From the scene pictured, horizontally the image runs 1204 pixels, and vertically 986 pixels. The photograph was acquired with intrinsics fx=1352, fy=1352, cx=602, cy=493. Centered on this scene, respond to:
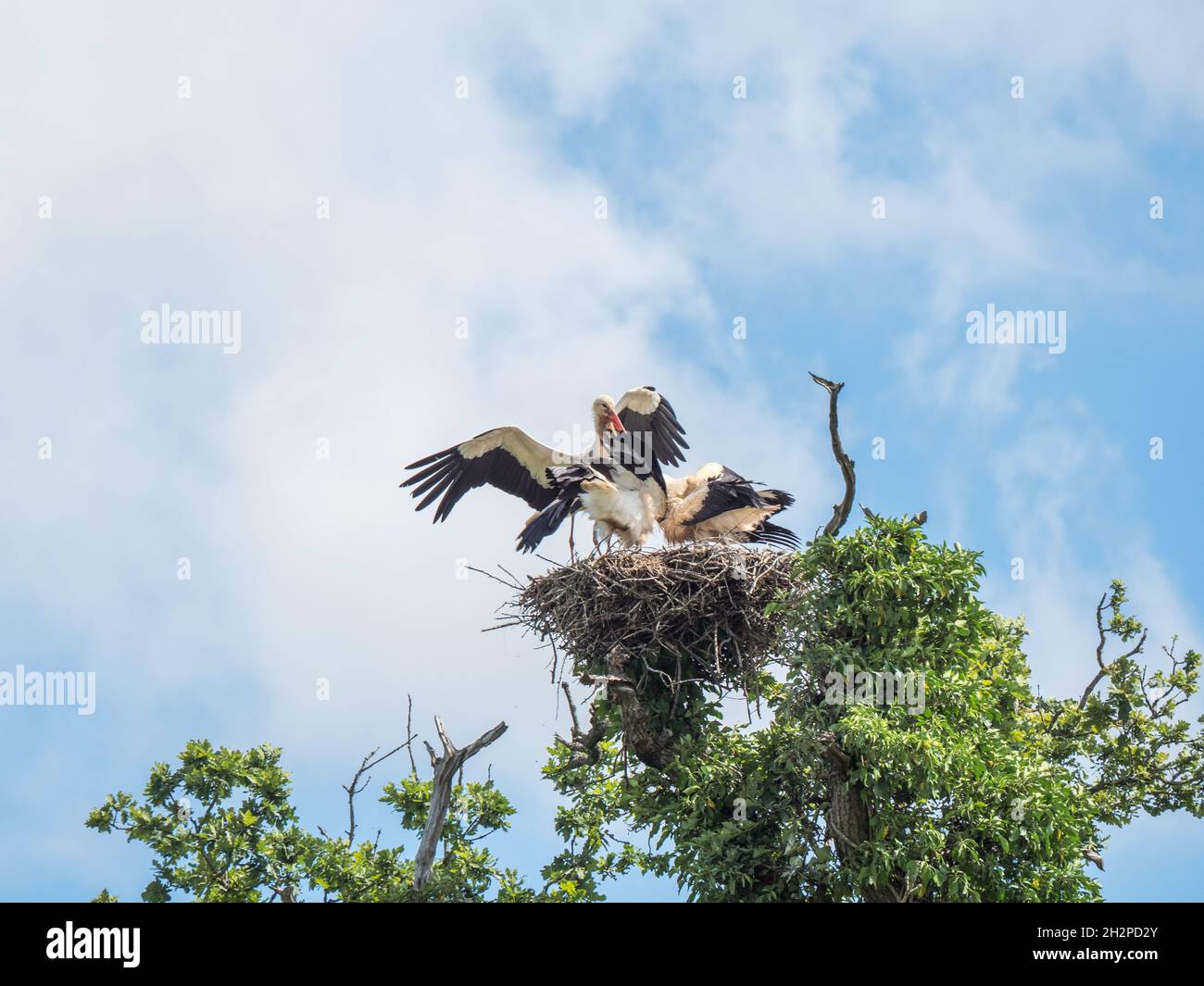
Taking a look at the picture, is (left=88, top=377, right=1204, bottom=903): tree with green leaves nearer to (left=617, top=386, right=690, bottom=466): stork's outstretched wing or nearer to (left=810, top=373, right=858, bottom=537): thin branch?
(left=810, top=373, right=858, bottom=537): thin branch

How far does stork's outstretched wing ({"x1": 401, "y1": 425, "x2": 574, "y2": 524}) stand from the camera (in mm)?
14594

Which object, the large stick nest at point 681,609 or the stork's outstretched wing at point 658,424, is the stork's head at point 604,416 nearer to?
the stork's outstretched wing at point 658,424

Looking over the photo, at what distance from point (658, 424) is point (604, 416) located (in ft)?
2.49

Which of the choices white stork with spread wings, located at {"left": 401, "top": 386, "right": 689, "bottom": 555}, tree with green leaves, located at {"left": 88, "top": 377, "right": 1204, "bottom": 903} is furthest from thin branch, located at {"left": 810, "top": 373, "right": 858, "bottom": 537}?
white stork with spread wings, located at {"left": 401, "top": 386, "right": 689, "bottom": 555}

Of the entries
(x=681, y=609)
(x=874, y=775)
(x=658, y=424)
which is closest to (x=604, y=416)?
(x=658, y=424)

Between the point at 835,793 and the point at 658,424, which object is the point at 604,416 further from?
the point at 835,793

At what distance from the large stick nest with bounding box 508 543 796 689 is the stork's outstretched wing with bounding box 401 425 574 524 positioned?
9.51 feet

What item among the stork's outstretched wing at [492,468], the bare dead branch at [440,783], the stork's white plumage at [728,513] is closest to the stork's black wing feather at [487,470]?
the stork's outstretched wing at [492,468]

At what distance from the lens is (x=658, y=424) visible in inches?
583

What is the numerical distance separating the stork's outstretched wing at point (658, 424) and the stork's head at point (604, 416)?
33 cm
